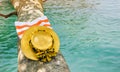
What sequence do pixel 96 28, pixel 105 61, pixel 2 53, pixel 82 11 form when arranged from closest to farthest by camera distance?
pixel 105 61 < pixel 2 53 < pixel 96 28 < pixel 82 11

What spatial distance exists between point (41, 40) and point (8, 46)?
3092 millimetres

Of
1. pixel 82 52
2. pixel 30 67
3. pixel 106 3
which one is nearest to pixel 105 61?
pixel 82 52

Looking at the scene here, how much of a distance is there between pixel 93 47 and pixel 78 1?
18.5 feet

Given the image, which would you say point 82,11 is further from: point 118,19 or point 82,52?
point 82,52

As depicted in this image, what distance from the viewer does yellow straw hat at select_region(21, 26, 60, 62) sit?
365cm

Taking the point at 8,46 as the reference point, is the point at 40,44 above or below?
above

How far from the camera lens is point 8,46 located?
666cm

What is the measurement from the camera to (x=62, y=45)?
6.69 metres

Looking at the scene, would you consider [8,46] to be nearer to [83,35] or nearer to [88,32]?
[83,35]

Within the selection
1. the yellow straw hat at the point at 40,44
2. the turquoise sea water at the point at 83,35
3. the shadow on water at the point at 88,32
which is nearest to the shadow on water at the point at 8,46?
the turquoise sea water at the point at 83,35

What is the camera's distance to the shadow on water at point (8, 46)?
562 centimetres

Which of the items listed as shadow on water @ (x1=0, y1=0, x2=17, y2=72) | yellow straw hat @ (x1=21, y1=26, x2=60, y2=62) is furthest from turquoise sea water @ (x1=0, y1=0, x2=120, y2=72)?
yellow straw hat @ (x1=21, y1=26, x2=60, y2=62)

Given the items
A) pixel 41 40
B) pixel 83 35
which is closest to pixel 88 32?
pixel 83 35

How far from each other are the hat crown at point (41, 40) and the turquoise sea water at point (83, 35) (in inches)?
71.7
